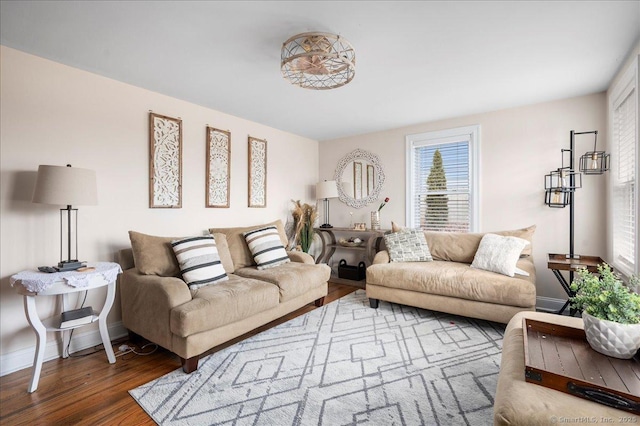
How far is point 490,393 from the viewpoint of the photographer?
185cm

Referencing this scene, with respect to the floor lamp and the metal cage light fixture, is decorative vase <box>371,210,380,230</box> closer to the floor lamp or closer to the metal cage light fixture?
the floor lamp

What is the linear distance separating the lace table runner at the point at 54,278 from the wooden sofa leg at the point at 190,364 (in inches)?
32.2

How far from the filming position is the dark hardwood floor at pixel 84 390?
1669 mm

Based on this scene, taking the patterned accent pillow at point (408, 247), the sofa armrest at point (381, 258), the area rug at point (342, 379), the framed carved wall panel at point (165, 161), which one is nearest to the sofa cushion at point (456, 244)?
the patterned accent pillow at point (408, 247)

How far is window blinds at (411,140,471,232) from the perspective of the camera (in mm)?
3975

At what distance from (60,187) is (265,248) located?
6.12ft

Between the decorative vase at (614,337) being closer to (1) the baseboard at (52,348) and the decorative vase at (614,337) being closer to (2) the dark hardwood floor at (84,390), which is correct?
(2) the dark hardwood floor at (84,390)

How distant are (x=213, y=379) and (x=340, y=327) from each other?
1.27m

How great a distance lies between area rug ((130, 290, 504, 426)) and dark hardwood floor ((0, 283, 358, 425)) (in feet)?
0.37

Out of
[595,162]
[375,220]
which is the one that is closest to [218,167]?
[375,220]

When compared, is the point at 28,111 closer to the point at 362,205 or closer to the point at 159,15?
the point at 159,15

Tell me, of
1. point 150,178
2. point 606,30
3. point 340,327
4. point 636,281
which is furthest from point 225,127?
point 636,281

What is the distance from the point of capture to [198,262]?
2621 millimetres

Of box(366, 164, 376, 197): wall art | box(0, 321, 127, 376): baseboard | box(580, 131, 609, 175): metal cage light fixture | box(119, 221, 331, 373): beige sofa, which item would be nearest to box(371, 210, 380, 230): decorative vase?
box(366, 164, 376, 197): wall art
